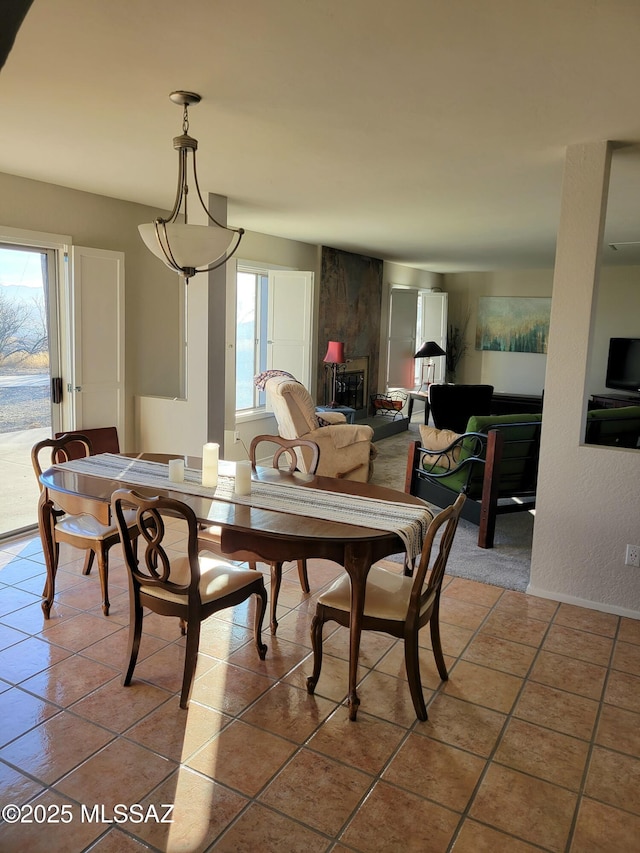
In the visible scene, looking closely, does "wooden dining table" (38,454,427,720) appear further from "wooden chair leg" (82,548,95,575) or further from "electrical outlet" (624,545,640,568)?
"electrical outlet" (624,545,640,568)

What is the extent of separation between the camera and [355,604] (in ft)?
7.84

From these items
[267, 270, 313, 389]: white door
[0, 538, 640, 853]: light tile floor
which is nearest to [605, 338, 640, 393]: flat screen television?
[267, 270, 313, 389]: white door

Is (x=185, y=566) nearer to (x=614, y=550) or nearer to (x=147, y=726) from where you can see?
(x=147, y=726)

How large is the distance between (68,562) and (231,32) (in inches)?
121

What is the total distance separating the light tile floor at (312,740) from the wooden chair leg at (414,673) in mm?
63

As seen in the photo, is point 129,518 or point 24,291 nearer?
point 129,518

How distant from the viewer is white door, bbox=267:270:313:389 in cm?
686

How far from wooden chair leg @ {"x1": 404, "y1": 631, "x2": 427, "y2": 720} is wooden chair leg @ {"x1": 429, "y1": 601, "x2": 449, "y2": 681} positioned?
0.22 meters

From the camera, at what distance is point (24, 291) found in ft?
14.3

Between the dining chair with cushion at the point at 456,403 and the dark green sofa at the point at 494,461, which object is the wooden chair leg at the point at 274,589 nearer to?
the dark green sofa at the point at 494,461

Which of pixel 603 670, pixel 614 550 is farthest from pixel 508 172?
pixel 603 670

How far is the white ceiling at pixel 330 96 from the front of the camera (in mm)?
1958

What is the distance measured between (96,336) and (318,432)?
188 cm

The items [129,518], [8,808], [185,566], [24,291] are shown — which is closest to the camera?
[8,808]
